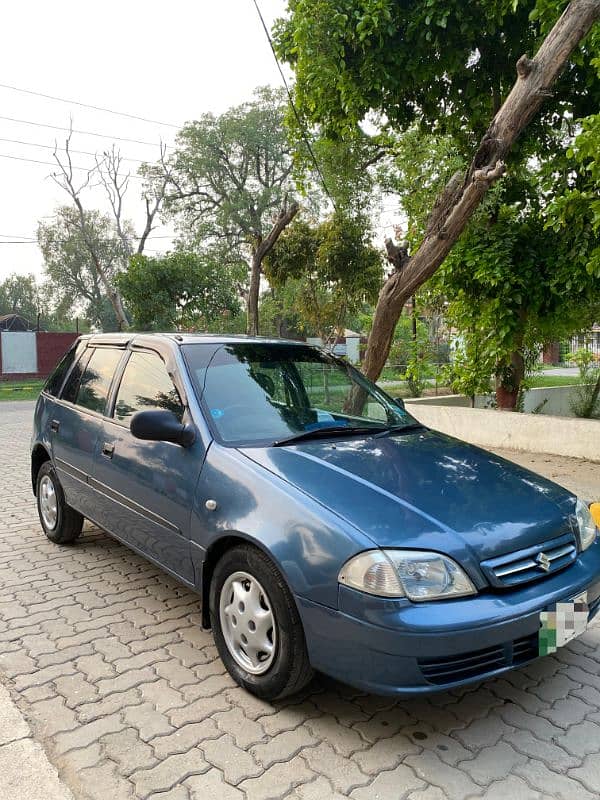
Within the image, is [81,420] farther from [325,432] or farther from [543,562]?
[543,562]

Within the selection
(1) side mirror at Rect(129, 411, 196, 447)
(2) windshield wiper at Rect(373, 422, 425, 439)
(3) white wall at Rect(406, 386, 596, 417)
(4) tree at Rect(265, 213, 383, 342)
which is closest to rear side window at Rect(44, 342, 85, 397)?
(1) side mirror at Rect(129, 411, 196, 447)

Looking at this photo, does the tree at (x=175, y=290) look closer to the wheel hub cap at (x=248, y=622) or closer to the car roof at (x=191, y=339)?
the car roof at (x=191, y=339)

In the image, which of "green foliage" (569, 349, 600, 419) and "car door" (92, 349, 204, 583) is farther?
"green foliage" (569, 349, 600, 419)

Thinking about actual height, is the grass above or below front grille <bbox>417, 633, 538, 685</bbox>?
below

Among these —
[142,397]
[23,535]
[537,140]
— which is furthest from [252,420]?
[537,140]

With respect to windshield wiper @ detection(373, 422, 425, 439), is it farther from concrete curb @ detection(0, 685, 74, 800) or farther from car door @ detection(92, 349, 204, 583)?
concrete curb @ detection(0, 685, 74, 800)

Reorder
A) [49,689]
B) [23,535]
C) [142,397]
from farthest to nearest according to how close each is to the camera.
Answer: [23,535]
[142,397]
[49,689]

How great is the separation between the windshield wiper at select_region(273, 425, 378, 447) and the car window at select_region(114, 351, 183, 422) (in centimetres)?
62

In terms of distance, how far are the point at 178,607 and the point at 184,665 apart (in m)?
0.73

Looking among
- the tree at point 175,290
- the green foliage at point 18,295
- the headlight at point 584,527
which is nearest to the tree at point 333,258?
the tree at point 175,290

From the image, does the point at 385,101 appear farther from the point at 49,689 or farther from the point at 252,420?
the point at 49,689

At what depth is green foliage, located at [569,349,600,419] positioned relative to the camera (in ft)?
38.7

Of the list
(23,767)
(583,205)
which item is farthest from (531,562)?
(583,205)

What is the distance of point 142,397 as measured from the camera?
3.81m
